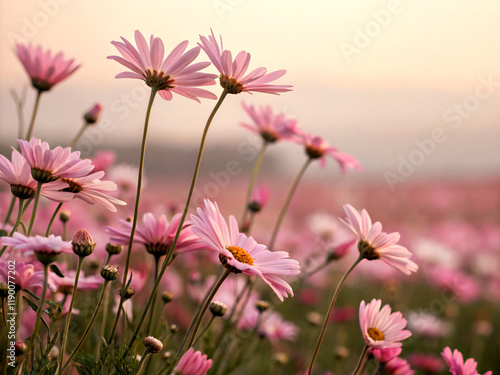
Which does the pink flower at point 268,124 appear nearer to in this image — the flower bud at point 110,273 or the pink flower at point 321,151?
the pink flower at point 321,151

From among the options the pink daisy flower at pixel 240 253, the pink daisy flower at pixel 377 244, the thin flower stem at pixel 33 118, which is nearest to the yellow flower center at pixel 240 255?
the pink daisy flower at pixel 240 253

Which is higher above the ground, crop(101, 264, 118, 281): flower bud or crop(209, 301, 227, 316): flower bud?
crop(101, 264, 118, 281): flower bud

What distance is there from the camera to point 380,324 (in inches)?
22.0

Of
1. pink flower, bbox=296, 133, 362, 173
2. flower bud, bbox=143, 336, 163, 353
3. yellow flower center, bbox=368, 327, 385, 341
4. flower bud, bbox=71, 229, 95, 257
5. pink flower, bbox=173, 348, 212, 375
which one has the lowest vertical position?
pink flower, bbox=173, 348, 212, 375

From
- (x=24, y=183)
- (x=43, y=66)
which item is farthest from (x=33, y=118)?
(x=24, y=183)

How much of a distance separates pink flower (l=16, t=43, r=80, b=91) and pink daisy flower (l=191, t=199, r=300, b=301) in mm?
348

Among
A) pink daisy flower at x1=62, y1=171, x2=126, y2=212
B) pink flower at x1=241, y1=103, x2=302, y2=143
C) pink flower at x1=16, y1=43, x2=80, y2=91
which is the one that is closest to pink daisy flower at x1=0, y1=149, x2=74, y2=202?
pink daisy flower at x1=62, y1=171, x2=126, y2=212

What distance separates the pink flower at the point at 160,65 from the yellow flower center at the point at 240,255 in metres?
Answer: 0.14

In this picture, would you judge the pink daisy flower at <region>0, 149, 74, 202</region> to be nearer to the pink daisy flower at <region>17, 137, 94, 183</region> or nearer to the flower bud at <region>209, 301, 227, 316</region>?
the pink daisy flower at <region>17, 137, 94, 183</region>

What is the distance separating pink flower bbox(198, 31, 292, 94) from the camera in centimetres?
51

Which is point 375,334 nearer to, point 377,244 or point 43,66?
point 377,244

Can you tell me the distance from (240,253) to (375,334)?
156 millimetres

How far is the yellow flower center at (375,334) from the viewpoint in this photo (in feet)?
1.77

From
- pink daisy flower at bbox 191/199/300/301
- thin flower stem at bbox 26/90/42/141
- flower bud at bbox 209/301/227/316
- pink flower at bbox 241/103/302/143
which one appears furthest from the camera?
pink flower at bbox 241/103/302/143
